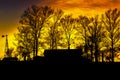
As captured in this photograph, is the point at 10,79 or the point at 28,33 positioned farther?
the point at 28,33

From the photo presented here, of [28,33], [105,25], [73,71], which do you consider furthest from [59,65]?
[105,25]

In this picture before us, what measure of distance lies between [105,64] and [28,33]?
4212 cm

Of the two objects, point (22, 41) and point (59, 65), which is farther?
point (22, 41)

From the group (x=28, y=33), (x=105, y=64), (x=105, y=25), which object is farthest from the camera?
(x=105, y=25)

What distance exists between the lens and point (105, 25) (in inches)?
2835

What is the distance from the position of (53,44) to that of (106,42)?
9.44 meters

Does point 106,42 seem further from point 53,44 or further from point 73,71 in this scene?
point 73,71

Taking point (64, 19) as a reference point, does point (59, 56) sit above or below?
below

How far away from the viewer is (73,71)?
26.5 metres

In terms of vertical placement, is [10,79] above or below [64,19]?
below

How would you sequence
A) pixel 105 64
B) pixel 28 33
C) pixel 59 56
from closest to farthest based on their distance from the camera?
pixel 105 64 → pixel 59 56 → pixel 28 33

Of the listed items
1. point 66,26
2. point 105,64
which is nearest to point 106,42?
point 66,26

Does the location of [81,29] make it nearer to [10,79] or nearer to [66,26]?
[66,26]

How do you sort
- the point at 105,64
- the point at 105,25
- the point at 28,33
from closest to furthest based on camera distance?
the point at 105,64, the point at 28,33, the point at 105,25
